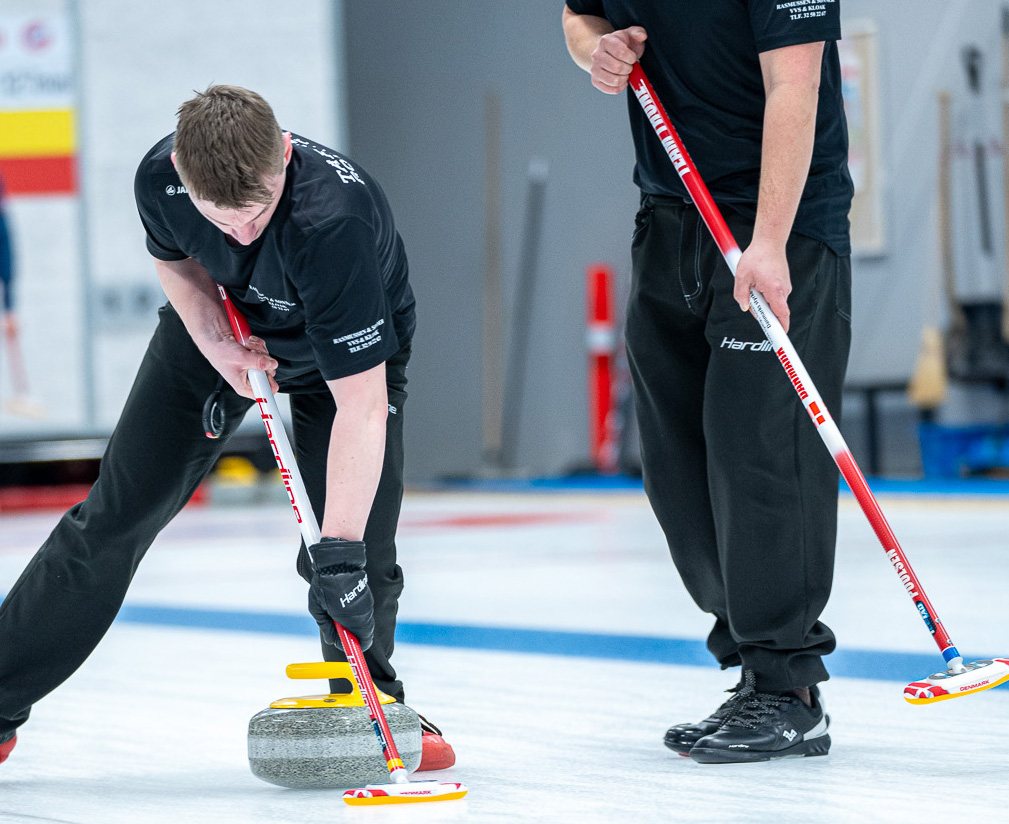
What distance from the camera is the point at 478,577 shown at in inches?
198

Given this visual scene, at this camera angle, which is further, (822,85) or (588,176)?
(588,176)

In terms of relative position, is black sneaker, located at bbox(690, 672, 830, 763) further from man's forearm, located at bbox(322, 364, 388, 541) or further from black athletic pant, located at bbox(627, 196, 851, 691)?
man's forearm, located at bbox(322, 364, 388, 541)

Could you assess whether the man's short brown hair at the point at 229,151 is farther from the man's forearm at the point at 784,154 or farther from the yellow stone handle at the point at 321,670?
the man's forearm at the point at 784,154

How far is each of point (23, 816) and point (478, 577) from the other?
3110 millimetres

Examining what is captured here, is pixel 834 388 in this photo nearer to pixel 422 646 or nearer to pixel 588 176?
pixel 422 646

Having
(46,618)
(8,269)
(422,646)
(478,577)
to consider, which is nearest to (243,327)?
(46,618)

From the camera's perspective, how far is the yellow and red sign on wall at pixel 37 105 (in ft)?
32.9

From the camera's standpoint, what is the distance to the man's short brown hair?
187 centimetres

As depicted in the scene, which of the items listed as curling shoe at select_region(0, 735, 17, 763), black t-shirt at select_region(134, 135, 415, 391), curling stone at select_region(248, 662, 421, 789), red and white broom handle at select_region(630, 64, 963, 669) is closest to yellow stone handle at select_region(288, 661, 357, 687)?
curling stone at select_region(248, 662, 421, 789)

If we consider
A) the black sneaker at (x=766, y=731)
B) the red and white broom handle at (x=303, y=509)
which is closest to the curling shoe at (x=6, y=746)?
the red and white broom handle at (x=303, y=509)

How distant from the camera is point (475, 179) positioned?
1138 centimetres

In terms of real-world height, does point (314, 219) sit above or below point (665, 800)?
above

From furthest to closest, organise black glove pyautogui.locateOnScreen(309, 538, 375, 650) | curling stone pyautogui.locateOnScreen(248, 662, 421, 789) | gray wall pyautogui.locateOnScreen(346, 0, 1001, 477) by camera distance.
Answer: gray wall pyautogui.locateOnScreen(346, 0, 1001, 477) → curling stone pyautogui.locateOnScreen(248, 662, 421, 789) → black glove pyautogui.locateOnScreen(309, 538, 375, 650)

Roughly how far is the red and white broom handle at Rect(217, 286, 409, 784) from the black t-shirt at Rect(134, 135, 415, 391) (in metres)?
0.06
